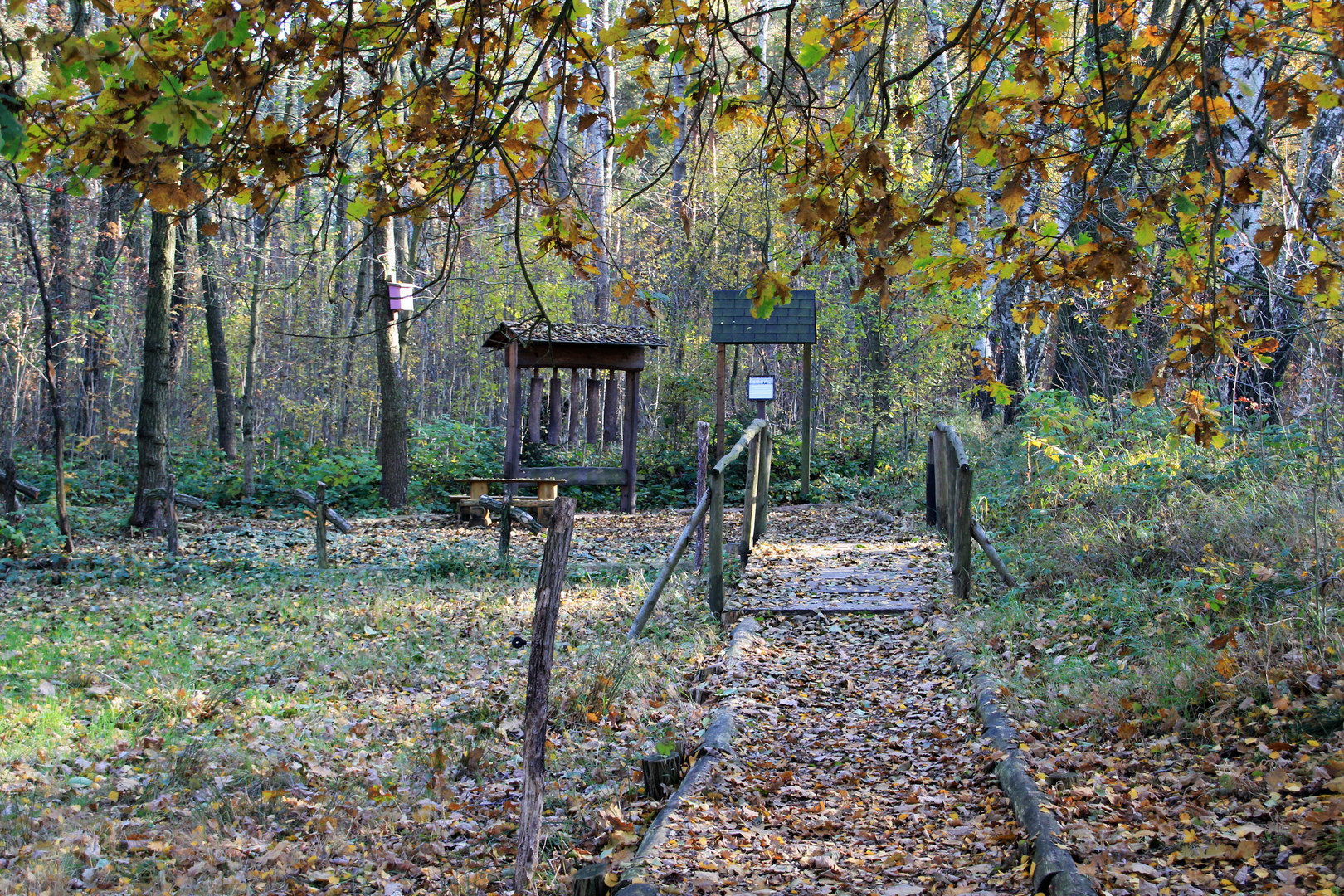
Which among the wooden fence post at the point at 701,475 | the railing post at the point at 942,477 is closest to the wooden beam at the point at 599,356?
the wooden fence post at the point at 701,475

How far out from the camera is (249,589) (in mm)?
9711

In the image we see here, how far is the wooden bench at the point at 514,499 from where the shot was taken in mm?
14070

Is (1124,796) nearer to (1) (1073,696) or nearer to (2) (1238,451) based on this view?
(1) (1073,696)

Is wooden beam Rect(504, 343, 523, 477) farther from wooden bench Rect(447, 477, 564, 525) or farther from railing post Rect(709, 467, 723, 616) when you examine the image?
railing post Rect(709, 467, 723, 616)

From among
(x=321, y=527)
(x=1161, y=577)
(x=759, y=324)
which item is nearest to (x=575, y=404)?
(x=759, y=324)

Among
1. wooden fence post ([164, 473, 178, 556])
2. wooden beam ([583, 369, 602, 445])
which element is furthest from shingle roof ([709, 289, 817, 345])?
wooden fence post ([164, 473, 178, 556])

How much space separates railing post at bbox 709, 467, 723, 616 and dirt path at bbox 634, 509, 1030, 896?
1.44 ft

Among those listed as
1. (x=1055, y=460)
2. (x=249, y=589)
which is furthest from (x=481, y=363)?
(x=1055, y=460)

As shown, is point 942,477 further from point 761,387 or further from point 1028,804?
point 1028,804

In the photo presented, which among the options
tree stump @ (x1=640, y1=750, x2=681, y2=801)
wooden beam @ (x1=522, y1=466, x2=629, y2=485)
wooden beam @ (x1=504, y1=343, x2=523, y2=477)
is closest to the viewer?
tree stump @ (x1=640, y1=750, x2=681, y2=801)

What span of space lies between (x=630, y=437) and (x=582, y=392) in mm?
1132

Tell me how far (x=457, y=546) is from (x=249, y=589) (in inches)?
105

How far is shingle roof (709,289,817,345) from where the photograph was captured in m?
14.9

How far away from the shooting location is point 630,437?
15688mm
